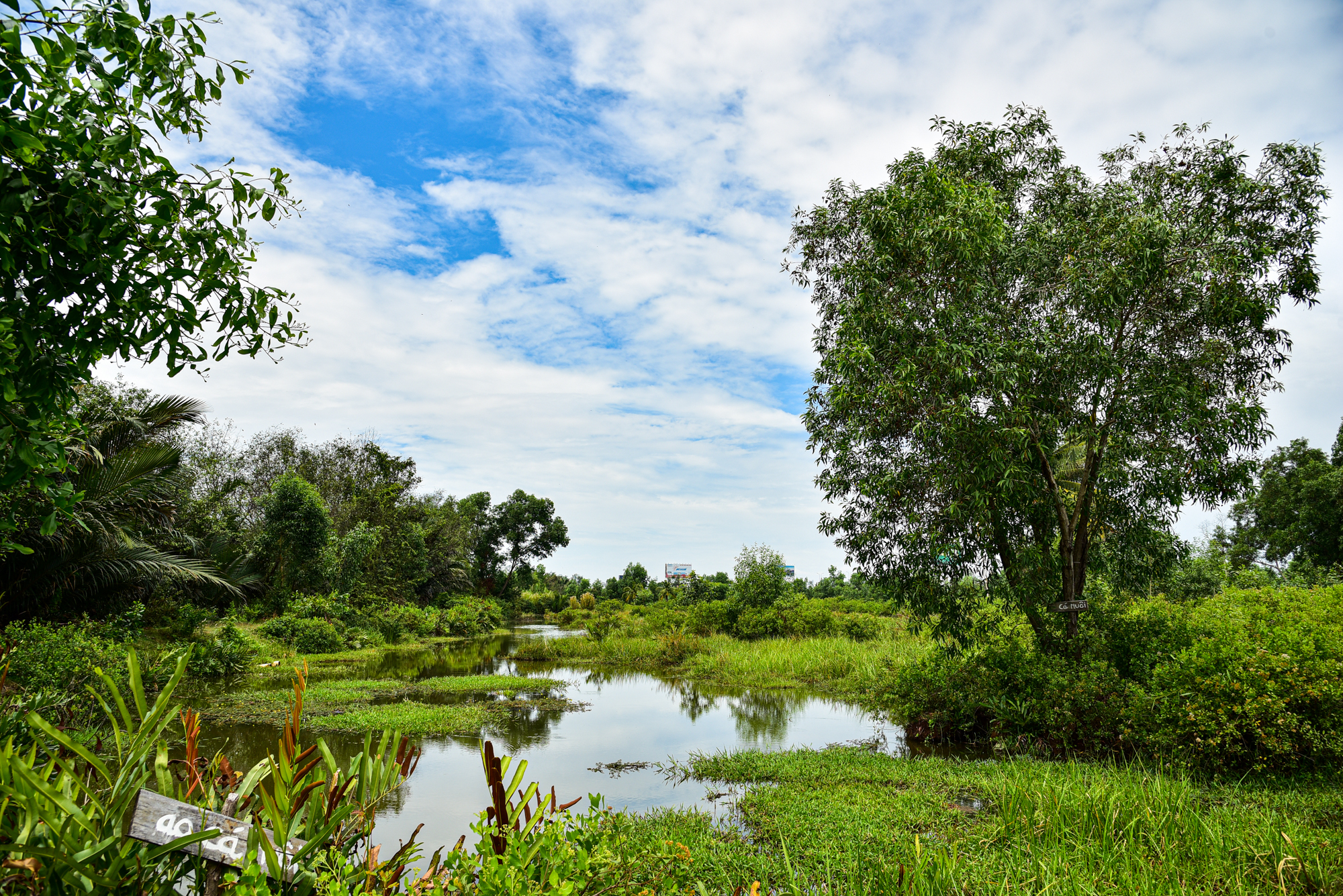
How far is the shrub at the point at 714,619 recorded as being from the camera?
2136cm

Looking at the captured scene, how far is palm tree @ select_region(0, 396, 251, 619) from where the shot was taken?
10.5m

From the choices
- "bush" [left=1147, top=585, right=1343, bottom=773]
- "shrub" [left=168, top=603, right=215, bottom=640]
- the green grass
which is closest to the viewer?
"bush" [left=1147, top=585, right=1343, bottom=773]

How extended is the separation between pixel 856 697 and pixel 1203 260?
347 inches

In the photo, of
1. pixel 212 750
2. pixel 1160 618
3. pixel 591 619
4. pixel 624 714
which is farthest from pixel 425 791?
pixel 591 619

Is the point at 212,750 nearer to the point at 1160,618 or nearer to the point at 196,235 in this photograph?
the point at 196,235

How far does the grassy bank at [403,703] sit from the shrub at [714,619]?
7.95 metres

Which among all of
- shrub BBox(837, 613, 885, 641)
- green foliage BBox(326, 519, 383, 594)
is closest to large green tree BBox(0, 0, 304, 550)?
shrub BBox(837, 613, 885, 641)

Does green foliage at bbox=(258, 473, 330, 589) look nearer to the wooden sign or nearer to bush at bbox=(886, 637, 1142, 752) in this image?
bush at bbox=(886, 637, 1142, 752)

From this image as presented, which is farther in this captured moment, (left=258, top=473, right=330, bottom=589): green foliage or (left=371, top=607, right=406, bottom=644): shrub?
(left=371, top=607, right=406, bottom=644): shrub

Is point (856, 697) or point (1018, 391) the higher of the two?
point (1018, 391)

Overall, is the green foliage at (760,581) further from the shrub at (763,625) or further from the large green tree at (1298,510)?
the large green tree at (1298,510)

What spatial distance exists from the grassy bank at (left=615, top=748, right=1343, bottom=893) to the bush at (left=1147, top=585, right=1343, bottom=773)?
35 cm

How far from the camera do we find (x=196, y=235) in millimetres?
2752

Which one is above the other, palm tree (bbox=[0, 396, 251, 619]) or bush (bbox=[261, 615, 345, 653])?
palm tree (bbox=[0, 396, 251, 619])
